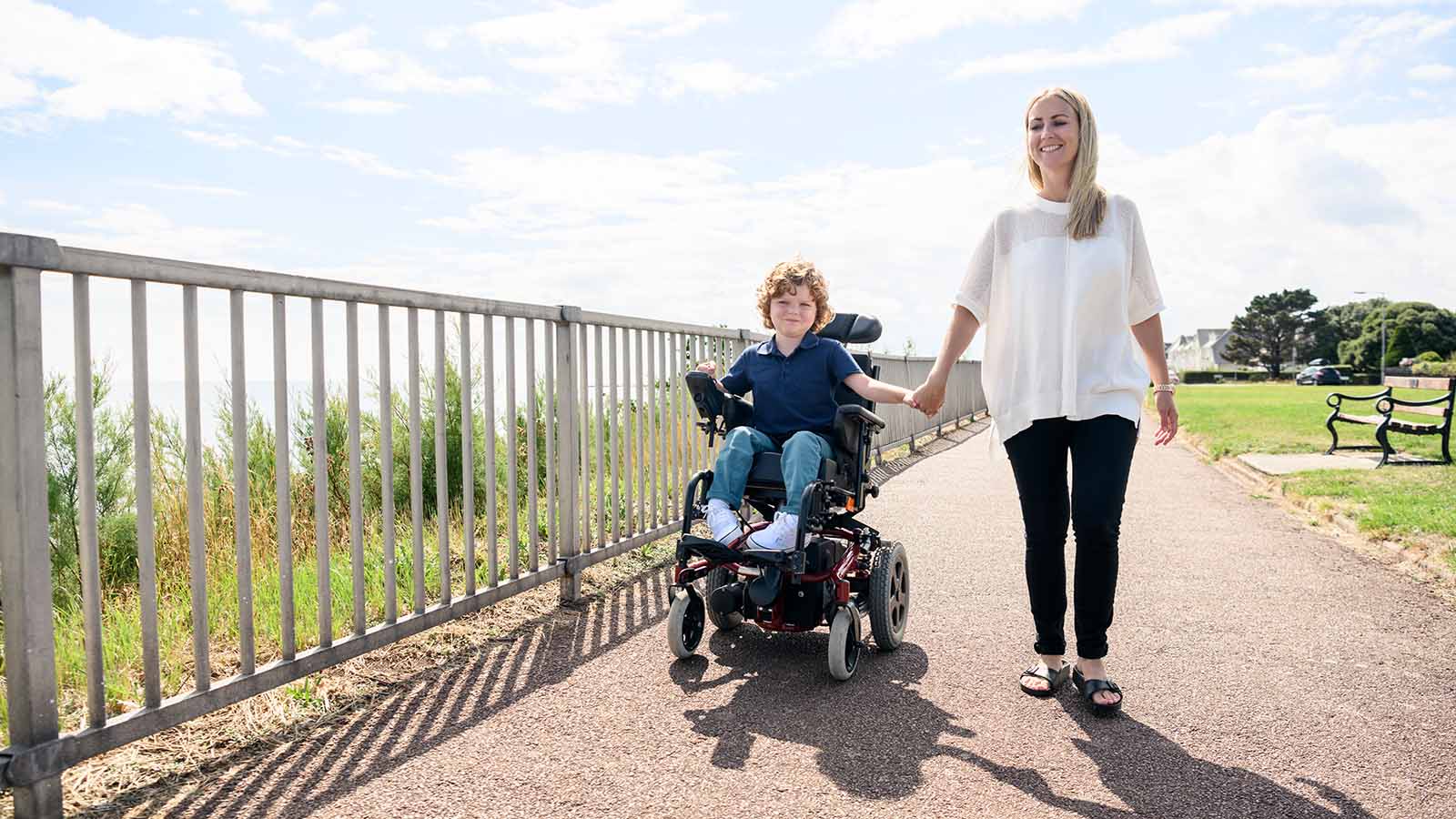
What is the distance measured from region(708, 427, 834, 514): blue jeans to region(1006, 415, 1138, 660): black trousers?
708 mm

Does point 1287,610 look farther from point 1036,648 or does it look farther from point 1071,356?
point 1071,356

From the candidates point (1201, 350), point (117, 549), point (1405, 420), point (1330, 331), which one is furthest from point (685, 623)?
point (1201, 350)

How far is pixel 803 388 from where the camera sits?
4254mm

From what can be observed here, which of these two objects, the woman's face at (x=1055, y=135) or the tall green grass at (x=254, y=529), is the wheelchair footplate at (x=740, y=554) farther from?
the woman's face at (x=1055, y=135)

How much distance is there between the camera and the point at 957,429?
1961 cm

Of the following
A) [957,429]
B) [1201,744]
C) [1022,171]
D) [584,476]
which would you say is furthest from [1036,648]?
[957,429]

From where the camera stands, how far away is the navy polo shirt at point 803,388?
4234 millimetres

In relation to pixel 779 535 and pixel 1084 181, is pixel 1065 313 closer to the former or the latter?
pixel 1084 181

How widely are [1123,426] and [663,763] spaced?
6.03 ft

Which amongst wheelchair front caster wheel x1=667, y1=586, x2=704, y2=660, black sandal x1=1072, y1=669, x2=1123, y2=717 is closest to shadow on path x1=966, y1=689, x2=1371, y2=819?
black sandal x1=1072, y1=669, x2=1123, y2=717

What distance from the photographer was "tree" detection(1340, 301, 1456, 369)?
8938 cm

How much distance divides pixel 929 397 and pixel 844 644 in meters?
0.94

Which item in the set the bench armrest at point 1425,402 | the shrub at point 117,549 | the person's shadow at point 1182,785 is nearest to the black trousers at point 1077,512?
the person's shadow at point 1182,785

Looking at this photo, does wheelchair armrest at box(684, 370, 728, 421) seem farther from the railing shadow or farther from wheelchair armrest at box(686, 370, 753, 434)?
the railing shadow
